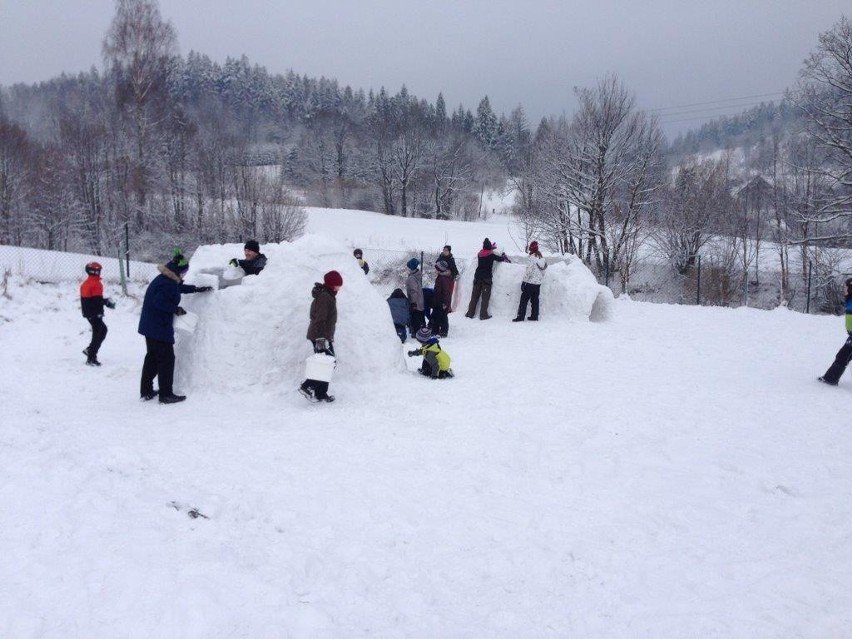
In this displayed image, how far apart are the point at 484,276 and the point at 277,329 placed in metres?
7.03

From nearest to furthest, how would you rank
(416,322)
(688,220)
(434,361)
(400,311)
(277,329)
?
(277,329), (434,361), (400,311), (416,322), (688,220)

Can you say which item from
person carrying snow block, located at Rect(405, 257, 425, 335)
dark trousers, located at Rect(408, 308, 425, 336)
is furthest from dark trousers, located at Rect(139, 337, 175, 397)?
dark trousers, located at Rect(408, 308, 425, 336)

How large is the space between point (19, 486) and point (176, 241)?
2452 centimetres

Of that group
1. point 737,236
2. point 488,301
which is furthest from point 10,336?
point 737,236

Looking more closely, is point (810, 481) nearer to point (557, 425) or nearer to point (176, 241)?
point (557, 425)

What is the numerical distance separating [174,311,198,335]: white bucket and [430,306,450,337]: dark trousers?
222 inches

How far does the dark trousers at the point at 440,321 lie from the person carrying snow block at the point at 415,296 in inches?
16.0

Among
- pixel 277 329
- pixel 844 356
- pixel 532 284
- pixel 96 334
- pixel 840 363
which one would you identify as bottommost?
pixel 840 363

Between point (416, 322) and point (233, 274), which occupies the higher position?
point (233, 274)

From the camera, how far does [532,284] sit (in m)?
12.6

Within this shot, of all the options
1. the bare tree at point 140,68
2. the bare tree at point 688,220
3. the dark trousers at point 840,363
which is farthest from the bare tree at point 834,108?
the bare tree at point 140,68

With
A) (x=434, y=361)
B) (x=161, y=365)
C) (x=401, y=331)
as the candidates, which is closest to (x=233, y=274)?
(x=161, y=365)

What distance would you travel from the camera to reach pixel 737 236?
31.9 metres

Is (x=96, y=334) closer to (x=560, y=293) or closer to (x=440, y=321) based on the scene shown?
(x=440, y=321)
